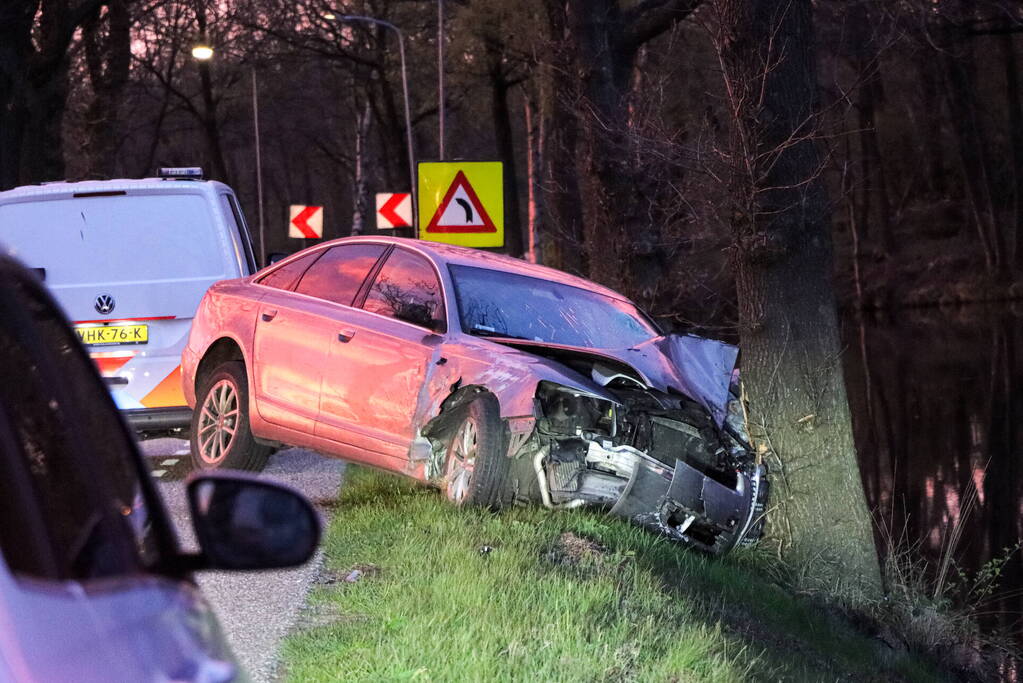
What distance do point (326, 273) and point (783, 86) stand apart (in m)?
3.05

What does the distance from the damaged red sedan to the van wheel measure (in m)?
0.01

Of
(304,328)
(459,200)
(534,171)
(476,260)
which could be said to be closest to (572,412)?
(476,260)

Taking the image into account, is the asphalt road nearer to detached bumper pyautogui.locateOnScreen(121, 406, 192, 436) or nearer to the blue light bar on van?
detached bumper pyautogui.locateOnScreen(121, 406, 192, 436)

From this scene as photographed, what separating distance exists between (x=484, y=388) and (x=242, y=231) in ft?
12.2

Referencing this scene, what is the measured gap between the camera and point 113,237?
11.1 meters

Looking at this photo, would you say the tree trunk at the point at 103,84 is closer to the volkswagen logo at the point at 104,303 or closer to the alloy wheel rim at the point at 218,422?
the volkswagen logo at the point at 104,303

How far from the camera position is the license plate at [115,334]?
1107 centimetres

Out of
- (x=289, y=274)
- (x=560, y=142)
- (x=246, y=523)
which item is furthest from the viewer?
(x=560, y=142)

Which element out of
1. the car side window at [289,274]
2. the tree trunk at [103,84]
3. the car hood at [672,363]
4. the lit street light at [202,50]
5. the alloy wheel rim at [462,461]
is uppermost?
the lit street light at [202,50]

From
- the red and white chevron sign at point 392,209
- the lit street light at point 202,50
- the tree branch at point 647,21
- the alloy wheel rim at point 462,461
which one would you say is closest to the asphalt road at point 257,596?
the alloy wheel rim at point 462,461

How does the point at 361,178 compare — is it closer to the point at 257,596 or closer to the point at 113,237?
the point at 113,237

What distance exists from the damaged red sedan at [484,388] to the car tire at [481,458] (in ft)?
0.03

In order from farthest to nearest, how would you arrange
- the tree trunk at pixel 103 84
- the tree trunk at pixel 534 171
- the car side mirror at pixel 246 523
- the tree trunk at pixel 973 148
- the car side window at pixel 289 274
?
the tree trunk at pixel 973 148 < the tree trunk at pixel 534 171 < the tree trunk at pixel 103 84 < the car side window at pixel 289 274 < the car side mirror at pixel 246 523

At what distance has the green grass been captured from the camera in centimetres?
588
